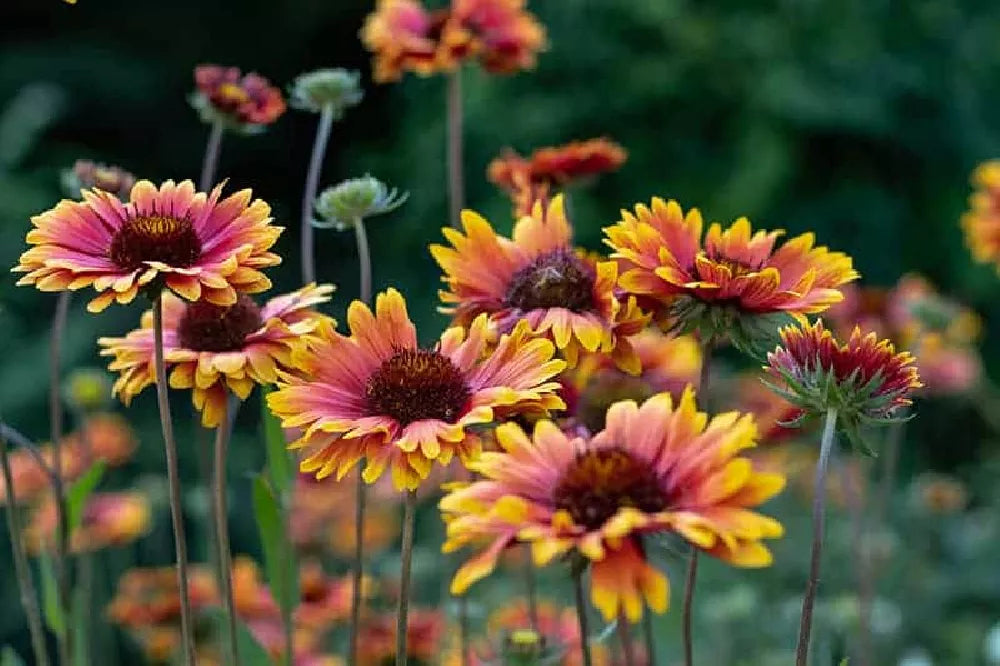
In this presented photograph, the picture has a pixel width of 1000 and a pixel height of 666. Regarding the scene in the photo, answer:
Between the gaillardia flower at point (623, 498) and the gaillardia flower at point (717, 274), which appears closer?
the gaillardia flower at point (623, 498)

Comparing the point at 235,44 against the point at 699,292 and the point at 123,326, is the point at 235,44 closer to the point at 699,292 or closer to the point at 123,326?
the point at 123,326

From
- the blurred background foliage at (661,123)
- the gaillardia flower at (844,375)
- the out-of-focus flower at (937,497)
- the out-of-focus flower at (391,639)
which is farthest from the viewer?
the blurred background foliage at (661,123)

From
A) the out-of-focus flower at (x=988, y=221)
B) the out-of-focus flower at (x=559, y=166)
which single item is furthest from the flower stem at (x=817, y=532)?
the out-of-focus flower at (x=988, y=221)

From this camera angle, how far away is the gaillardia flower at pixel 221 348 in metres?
0.64

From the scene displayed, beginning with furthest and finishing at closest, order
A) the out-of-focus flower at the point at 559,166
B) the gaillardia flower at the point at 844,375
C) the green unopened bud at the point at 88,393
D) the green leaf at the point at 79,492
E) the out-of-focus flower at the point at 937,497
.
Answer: the out-of-focus flower at the point at 937,497
the green unopened bud at the point at 88,393
the out-of-focus flower at the point at 559,166
the green leaf at the point at 79,492
the gaillardia flower at the point at 844,375

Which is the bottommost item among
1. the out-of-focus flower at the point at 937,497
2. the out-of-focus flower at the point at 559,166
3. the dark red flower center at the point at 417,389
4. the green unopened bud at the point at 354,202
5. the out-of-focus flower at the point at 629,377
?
the out-of-focus flower at the point at 937,497

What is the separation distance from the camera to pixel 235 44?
2.92 metres

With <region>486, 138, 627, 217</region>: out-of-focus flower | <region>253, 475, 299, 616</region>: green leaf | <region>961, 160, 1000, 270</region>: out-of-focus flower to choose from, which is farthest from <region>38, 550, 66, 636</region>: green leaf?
<region>961, 160, 1000, 270</region>: out-of-focus flower

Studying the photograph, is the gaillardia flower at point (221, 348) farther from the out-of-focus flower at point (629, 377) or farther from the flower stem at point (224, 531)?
the out-of-focus flower at point (629, 377)

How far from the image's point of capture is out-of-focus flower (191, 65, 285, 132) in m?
0.84

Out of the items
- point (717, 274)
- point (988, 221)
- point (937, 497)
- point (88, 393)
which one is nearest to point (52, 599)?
point (88, 393)

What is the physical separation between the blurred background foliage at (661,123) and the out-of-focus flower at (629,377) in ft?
5.09

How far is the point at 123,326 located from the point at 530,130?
92 centimetres

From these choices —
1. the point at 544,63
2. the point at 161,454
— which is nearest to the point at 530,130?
the point at 544,63
